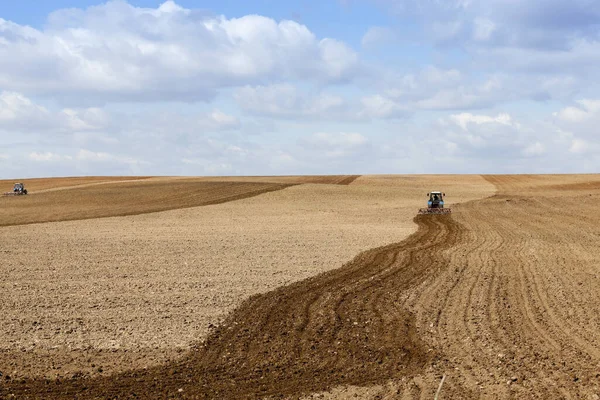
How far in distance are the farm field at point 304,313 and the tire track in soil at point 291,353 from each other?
5 cm

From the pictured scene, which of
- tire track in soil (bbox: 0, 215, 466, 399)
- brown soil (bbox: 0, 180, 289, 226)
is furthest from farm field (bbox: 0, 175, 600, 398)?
brown soil (bbox: 0, 180, 289, 226)

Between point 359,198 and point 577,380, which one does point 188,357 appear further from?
point 359,198

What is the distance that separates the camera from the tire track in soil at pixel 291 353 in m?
12.2

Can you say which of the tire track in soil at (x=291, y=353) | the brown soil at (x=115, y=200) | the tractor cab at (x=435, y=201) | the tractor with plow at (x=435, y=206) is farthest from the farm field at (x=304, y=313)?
the brown soil at (x=115, y=200)

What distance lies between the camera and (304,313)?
57.0 feet

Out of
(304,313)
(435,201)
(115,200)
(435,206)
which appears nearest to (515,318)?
(304,313)

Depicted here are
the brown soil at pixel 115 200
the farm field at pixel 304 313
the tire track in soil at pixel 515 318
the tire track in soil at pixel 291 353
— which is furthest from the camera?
the brown soil at pixel 115 200

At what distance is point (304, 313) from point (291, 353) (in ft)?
11.0

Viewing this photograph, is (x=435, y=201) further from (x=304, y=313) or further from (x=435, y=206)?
(x=304, y=313)

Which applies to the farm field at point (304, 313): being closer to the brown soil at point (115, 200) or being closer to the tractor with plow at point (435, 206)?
the tractor with plow at point (435, 206)

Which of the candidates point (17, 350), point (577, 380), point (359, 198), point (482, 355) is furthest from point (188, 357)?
point (359, 198)

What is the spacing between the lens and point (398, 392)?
11617 mm

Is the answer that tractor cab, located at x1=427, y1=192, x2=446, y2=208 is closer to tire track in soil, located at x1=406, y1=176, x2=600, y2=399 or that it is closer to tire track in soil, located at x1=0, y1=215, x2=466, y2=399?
tire track in soil, located at x1=406, y1=176, x2=600, y2=399

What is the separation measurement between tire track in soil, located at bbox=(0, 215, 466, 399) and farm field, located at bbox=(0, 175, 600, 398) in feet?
0.17
